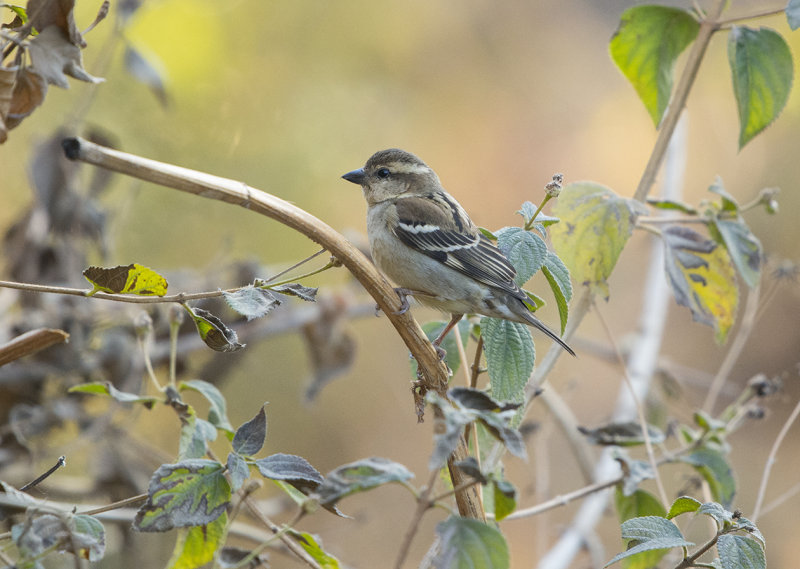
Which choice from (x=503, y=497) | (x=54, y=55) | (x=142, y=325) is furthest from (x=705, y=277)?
(x=54, y=55)

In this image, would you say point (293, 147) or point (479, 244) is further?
point (293, 147)

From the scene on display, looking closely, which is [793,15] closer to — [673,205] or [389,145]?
[673,205]

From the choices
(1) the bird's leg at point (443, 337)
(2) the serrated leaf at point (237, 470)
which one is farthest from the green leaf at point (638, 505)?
(2) the serrated leaf at point (237, 470)

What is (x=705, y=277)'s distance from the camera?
82.1 inches

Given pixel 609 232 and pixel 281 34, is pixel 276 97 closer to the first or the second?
pixel 281 34

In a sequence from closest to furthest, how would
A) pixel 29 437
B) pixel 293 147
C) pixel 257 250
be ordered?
1. pixel 29 437
2. pixel 257 250
3. pixel 293 147

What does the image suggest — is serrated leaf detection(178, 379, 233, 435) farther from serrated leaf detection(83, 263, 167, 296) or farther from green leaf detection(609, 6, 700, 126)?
green leaf detection(609, 6, 700, 126)

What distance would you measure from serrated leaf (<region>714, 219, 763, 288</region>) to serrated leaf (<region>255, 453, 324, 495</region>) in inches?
50.2

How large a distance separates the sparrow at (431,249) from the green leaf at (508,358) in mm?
546

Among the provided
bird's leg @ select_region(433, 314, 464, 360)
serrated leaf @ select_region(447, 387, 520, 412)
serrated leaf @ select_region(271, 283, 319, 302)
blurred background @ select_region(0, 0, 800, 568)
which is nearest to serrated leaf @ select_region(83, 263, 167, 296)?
serrated leaf @ select_region(271, 283, 319, 302)

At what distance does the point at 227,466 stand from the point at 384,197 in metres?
1.64

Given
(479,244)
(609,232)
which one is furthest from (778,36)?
(479,244)

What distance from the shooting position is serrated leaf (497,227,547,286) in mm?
1424

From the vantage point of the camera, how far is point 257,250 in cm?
491
